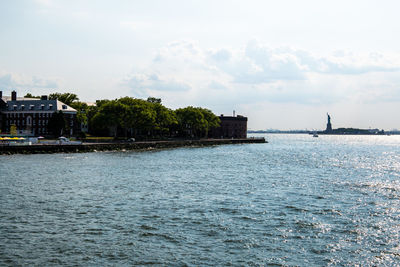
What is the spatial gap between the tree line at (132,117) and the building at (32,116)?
5570 mm

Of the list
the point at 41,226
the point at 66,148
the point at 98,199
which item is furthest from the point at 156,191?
the point at 66,148

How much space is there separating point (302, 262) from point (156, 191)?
2069cm

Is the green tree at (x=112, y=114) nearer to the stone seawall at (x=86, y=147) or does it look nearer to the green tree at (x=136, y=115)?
the green tree at (x=136, y=115)

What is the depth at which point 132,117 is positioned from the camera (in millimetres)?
122438

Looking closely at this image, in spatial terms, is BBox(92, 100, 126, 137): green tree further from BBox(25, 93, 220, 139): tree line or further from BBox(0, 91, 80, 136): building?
BBox(0, 91, 80, 136): building

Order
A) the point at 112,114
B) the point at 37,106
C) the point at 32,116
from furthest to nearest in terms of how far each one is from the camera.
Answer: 1. the point at 37,106
2. the point at 32,116
3. the point at 112,114

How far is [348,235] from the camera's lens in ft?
74.6

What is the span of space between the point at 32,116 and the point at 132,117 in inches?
1592

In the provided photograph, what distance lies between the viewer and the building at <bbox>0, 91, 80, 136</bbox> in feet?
446

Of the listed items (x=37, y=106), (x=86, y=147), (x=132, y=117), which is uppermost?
(x=37, y=106)

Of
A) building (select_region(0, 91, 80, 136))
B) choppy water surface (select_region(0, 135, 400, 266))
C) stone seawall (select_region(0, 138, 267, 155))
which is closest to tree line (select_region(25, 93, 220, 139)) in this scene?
building (select_region(0, 91, 80, 136))

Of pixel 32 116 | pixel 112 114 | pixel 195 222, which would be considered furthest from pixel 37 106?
pixel 195 222

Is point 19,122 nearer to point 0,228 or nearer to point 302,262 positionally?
point 0,228

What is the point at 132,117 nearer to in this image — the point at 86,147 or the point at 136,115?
the point at 136,115
